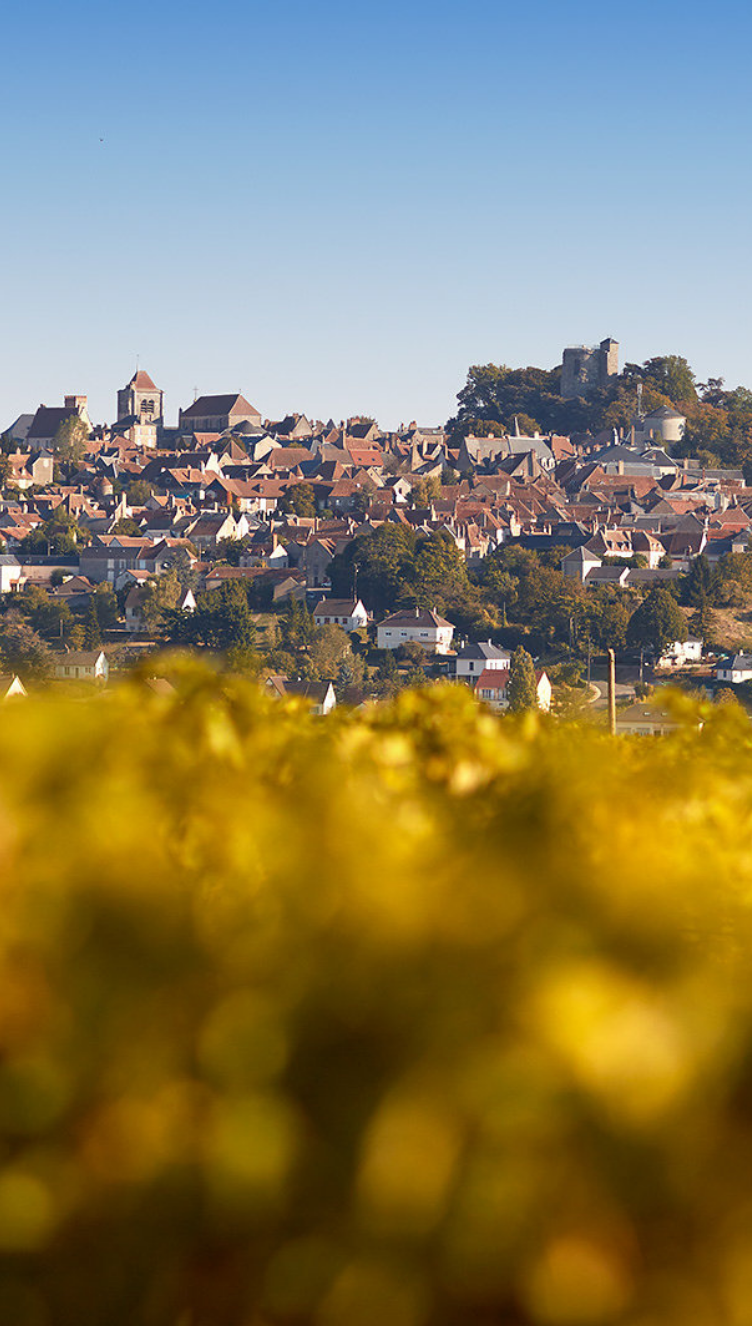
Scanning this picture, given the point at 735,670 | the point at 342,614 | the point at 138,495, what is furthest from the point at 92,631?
the point at 138,495

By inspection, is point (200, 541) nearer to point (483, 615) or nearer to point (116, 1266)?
point (483, 615)

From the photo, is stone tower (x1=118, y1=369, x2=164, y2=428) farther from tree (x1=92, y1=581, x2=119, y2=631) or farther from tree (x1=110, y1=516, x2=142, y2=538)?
tree (x1=92, y1=581, x2=119, y2=631)

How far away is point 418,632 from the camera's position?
5684cm

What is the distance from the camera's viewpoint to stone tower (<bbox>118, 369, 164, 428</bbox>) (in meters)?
107

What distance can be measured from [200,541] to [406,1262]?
237ft

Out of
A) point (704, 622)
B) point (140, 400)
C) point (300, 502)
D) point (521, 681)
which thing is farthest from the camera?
point (140, 400)

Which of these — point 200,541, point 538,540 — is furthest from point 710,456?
point 200,541

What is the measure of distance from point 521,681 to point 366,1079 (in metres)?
40.5

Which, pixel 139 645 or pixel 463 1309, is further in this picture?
pixel 139 645

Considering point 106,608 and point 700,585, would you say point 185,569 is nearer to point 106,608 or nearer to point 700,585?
point 106,608

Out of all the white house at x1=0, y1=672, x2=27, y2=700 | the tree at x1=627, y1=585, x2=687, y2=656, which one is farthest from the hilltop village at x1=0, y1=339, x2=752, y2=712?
the white house at x1=0, y1=672, x2=27, y2=700

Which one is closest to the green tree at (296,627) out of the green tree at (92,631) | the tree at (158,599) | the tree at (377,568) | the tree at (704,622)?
the tree at (377,568)

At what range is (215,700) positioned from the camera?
2.74 m

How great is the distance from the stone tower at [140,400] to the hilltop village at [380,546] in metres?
0.18
